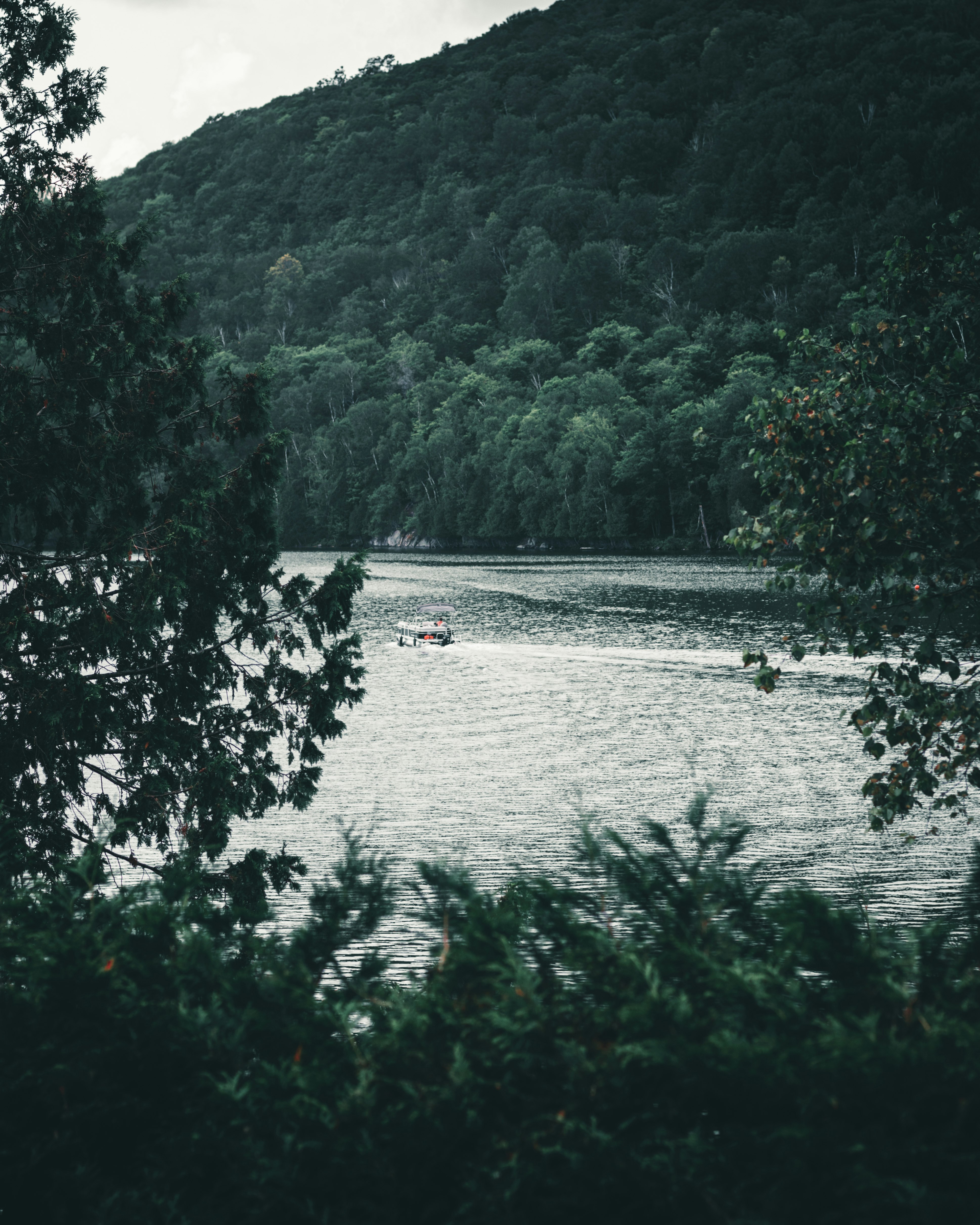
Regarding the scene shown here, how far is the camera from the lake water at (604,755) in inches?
973

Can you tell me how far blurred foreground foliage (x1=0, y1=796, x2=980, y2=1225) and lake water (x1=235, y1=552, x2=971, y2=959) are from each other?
999 millimetres

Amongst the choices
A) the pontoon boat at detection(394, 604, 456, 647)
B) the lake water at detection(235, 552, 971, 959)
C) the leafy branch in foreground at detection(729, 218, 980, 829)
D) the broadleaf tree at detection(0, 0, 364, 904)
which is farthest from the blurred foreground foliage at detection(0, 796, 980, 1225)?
the pontoon boat at detection(394, 604, 456, 647)

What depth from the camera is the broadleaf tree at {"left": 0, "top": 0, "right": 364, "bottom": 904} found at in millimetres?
13672

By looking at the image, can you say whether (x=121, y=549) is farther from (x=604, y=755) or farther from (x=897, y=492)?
(x=604, y=755)

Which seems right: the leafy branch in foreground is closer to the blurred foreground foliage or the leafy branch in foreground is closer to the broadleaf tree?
the broadleaf tree

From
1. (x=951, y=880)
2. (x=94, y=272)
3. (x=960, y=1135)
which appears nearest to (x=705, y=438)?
(x=94, y=272)

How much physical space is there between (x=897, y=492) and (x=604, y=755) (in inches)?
986

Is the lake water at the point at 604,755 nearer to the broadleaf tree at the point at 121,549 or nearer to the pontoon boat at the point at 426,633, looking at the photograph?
the pontoon boat at the point at 426,633

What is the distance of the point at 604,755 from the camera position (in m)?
35.7

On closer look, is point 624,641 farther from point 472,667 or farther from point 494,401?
point 494,401

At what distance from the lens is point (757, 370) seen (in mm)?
128875

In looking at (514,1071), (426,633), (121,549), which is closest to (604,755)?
(121,549)

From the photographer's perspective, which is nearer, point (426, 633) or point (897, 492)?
point (897, 492)

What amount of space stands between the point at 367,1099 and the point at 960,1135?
1.71 m
